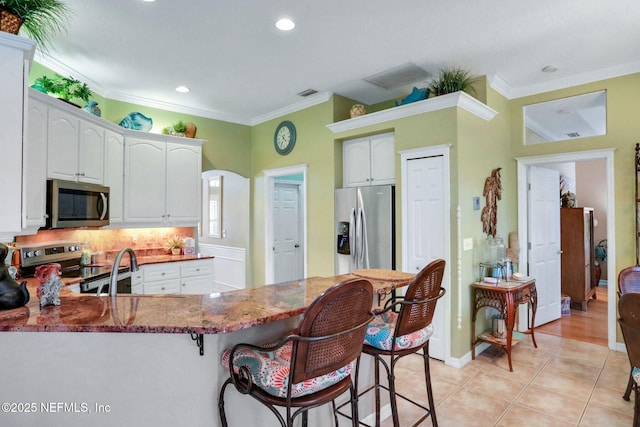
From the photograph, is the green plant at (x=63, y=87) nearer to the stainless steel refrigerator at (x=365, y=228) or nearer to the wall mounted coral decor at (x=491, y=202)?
the stainless steel refrigerator at (x=365, y=228)

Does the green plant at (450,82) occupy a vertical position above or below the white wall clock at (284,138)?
above

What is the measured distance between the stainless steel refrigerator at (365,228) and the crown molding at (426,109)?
737 mm

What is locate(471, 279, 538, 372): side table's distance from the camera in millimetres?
3348

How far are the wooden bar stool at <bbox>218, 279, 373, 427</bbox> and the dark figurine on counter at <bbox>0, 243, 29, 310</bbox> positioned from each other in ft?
3.50

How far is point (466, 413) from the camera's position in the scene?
8.55ft

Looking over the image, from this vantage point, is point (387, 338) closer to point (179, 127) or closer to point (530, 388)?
point (530, 388)

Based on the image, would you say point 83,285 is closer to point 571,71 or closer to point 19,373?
point 19,373

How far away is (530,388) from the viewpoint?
9.74ft

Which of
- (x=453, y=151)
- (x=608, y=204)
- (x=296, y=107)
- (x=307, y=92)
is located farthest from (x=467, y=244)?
(x=296, y=107)

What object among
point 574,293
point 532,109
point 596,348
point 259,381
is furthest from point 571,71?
point 259,381

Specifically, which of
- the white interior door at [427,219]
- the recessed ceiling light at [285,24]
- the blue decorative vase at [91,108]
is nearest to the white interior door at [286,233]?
the white interior door at [427,219]

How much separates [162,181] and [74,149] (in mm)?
1161

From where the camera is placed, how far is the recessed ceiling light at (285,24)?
2.73m

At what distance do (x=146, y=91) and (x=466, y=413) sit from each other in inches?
179
